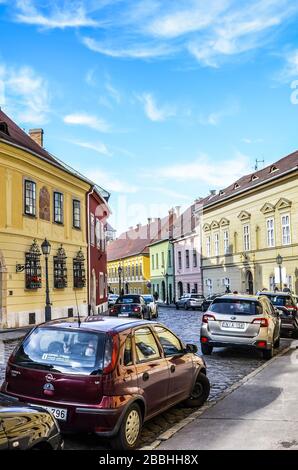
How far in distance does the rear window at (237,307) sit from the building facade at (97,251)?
59.8 feet

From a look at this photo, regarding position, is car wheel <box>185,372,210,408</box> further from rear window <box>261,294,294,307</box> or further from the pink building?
the pink building

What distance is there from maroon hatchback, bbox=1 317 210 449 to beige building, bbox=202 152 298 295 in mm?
25820

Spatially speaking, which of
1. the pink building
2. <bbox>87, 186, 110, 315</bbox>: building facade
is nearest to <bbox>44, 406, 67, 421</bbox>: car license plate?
<bbox>87, 186, 110, 315</bbox>: building facade

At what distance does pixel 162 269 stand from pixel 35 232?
44542 millimetres

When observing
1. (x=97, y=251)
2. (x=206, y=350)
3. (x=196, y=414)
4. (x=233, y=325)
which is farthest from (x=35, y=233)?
(x=196, y=414)

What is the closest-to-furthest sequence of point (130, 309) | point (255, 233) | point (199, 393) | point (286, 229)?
1. point (199, 393)
2. point (130, 309)
3. point (286, 229)
4. point (255, 233)

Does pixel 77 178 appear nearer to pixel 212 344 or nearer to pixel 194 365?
pixel 212 344

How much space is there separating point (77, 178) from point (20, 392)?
2396cm

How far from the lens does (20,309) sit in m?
23.2

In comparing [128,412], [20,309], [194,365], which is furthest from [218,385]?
[20,309]

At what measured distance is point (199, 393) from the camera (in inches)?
328

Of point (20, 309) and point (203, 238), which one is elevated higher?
point (203, 238)

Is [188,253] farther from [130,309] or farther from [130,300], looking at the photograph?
[130,309]

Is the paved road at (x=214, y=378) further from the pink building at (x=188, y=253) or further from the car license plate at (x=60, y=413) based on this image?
the pink building at (x=188, y=253)
